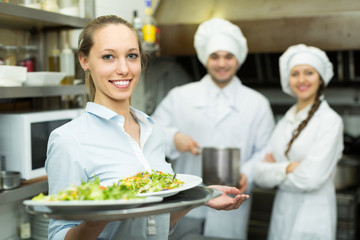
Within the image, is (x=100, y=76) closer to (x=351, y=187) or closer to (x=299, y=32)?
(x=299, y=32)

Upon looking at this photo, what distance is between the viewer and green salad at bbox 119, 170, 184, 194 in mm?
1006

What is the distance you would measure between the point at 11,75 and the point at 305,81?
1.43 m

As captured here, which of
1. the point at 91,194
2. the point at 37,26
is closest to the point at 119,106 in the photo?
the point at 91,194

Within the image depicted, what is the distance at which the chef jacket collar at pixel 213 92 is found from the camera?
8.70 feet

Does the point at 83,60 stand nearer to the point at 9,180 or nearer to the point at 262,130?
the point at 9,180

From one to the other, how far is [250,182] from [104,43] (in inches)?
62.4

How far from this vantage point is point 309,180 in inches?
86.9

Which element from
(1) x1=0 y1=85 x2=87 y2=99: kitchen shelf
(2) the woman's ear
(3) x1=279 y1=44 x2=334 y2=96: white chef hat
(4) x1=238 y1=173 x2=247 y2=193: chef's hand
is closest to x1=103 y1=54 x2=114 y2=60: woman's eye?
(2) the woman's ear

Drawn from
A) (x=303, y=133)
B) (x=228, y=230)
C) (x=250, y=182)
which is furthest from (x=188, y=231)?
(x=303, y=133)

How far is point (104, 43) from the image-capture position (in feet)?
3.75

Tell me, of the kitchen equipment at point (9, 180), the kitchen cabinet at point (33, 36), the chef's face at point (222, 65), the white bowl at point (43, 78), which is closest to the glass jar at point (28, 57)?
the kitchen cabinet at point (33, 36)

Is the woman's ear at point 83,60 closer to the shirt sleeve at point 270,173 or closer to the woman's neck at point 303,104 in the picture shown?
the shirt sleeve at point 270,173

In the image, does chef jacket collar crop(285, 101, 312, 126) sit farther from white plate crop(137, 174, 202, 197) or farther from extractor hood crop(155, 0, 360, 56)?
white plate crop(137, 174, 202, 197)

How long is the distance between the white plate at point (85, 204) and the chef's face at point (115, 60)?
381mm
